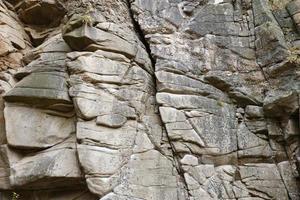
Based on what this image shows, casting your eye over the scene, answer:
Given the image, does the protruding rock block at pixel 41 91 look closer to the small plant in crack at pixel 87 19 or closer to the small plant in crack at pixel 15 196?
the small plant in crack at pixel 87 19

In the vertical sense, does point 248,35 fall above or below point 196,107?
above

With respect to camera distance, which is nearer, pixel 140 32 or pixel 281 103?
pixel 281 103

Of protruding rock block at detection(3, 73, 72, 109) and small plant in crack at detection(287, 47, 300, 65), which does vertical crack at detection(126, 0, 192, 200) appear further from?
small plant in crack at detection(287, 47, 300, 65)

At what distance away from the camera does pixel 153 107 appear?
9.05m

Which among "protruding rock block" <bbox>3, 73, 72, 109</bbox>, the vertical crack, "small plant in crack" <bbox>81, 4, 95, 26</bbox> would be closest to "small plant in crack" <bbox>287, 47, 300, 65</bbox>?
the vertical crack

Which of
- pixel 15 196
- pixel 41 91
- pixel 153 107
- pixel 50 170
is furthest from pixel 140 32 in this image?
pixel 15 196

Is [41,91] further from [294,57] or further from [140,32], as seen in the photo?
[294,57]

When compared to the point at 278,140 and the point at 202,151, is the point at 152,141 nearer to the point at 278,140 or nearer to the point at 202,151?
the point at 202,151

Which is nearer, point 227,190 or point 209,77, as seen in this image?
point 227,190

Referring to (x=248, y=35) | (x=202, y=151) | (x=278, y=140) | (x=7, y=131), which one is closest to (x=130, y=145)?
(x=202, y=151)

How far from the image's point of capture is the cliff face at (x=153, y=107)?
826cm

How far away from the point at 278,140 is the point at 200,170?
216 centimetres

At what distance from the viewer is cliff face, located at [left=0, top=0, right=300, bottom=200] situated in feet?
27.1

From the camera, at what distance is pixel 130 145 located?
8445 mm
